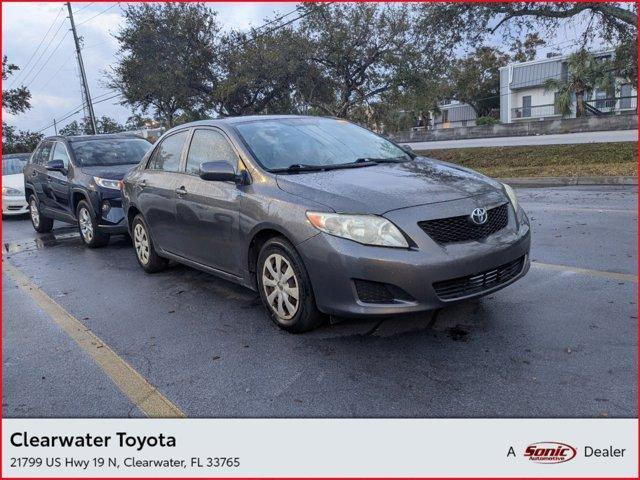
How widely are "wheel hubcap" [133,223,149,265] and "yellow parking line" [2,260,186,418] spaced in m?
1.08

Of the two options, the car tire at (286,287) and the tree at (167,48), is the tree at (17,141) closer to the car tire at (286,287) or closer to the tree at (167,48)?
the tree at (167,48)

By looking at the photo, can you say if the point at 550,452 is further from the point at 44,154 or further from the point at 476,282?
the point at 44,154

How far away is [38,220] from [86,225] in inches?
110

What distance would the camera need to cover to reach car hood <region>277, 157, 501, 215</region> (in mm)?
3500

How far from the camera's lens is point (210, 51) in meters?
26.0

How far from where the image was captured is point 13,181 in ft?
42.6

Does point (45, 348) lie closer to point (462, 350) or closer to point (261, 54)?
point (462, 350)

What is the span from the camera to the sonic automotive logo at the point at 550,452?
248 centimetres

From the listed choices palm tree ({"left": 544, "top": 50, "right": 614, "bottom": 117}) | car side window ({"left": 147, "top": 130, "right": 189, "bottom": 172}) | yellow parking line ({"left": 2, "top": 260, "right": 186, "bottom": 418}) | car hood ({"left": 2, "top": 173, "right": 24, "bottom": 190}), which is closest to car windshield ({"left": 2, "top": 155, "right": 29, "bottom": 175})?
car hood ({"left": 2, "top": 173, "right": 24, "bottom": 190})

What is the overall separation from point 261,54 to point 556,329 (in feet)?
71.6

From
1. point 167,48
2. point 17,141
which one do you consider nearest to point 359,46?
point 167,48

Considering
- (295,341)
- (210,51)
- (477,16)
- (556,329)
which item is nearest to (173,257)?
(295,341)

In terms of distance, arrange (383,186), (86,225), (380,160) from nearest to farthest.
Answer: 1. (383,186)
2. (380,160)
3. (86,225)

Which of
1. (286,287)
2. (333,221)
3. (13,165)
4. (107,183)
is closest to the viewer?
(333,221)
